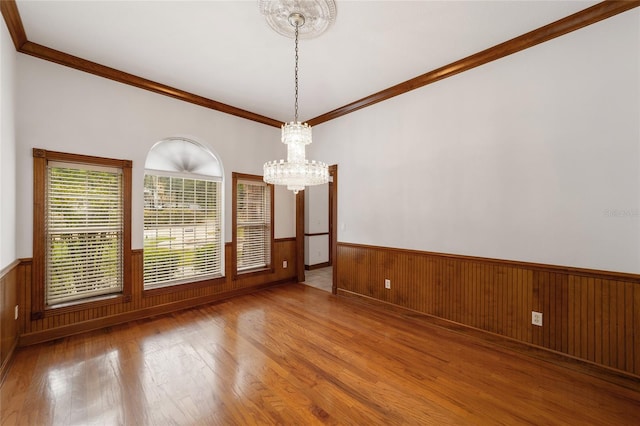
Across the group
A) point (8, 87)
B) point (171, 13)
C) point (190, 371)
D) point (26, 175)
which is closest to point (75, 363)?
point (190, 371)

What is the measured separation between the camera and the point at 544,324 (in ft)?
8.25

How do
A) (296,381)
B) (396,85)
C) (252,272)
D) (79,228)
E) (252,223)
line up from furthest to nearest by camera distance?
(252,223)
(252,272)
(396,85)
(79,228)
(296,381)

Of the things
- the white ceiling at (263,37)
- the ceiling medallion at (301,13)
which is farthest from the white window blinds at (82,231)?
the ceiling medallion at (301,13)

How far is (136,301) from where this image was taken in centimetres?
343

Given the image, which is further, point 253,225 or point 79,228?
point 253,225

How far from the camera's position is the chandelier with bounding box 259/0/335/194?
87.2 inches

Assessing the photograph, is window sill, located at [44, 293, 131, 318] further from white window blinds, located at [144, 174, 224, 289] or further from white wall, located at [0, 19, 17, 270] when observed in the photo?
white wall, located at [0, 19, 17, 270]

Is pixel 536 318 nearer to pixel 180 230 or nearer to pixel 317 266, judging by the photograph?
pixel 180 230

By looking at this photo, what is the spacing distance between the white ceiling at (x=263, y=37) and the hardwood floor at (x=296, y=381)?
3176 millimetres

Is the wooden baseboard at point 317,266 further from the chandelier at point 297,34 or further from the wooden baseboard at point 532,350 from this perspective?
the chandelier at point 297,34

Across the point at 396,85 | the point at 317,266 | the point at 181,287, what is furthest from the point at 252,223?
the point at 396,85

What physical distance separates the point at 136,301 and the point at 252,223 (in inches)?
80.0

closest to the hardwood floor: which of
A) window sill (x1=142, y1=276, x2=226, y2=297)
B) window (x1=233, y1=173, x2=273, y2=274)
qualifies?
window sill (x1=142, y1=276, x2=226, y2=297)

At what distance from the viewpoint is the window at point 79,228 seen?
2.78 metres
